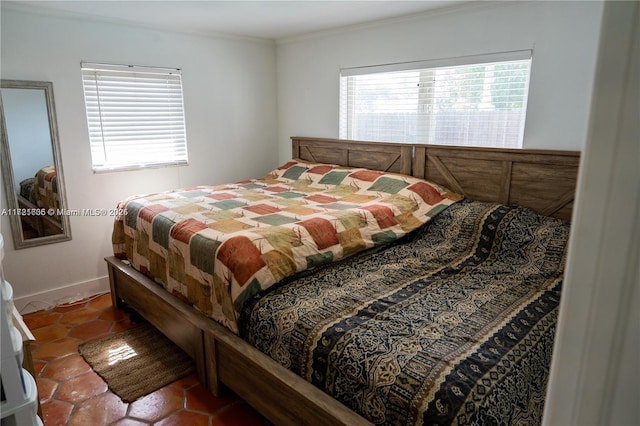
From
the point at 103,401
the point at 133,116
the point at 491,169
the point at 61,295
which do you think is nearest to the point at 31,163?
the point at 133,116

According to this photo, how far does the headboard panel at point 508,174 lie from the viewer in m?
2.66

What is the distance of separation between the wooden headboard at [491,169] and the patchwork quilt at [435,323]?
0.23 m

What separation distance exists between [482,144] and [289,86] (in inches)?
88.5

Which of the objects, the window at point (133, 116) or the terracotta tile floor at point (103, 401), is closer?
the terracotta tile floor at point (103, 401)

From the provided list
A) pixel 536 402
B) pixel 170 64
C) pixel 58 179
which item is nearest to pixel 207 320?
pixel 536 402

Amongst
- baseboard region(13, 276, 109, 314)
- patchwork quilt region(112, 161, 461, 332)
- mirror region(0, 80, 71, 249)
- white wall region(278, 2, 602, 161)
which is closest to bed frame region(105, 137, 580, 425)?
patchwork quilt region(112, 161, 461, 332)

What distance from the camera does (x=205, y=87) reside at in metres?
3.97

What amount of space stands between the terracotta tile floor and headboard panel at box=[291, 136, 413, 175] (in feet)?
7.47

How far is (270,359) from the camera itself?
1.83m

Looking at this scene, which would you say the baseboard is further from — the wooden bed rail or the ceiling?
the ceiling

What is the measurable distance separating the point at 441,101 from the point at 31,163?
319 centimetres

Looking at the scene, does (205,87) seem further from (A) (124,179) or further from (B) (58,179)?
(B) (58,179)

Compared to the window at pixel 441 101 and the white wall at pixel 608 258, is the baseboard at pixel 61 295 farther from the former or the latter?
the white wall at pixel 608 258

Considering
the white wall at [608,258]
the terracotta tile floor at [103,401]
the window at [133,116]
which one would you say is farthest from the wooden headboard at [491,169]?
the white wall at [608,258]
